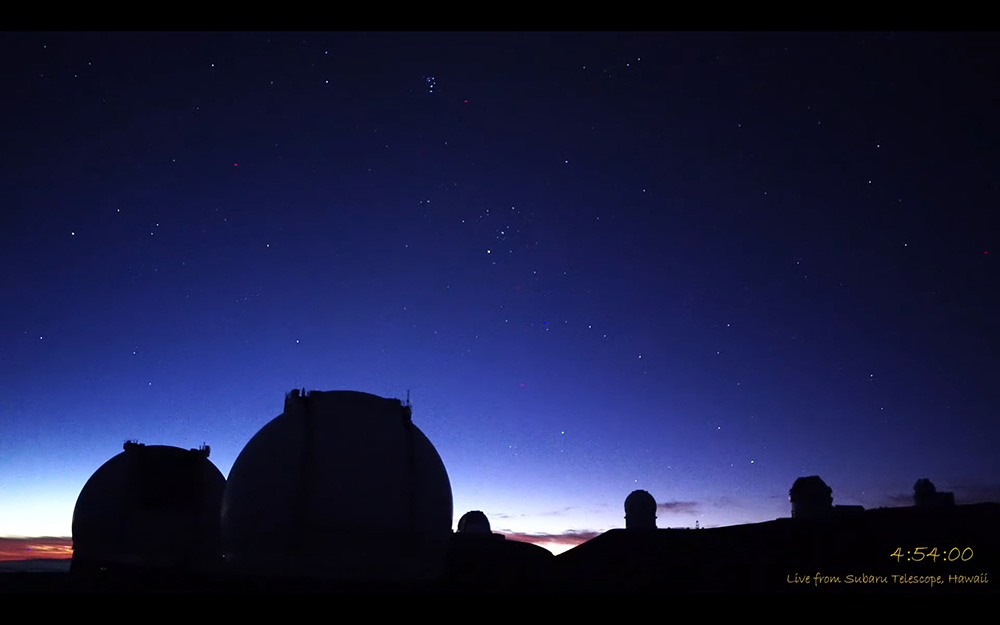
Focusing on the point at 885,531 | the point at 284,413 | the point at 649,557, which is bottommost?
the point at 649,557

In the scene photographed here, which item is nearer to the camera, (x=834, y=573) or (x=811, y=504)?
(x=834, y=573)

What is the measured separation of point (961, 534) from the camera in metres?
21.4

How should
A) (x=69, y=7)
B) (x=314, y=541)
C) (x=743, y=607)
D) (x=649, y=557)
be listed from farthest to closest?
(x=649, y=557)
(x=314, y=541)
(x=743, y=607)
(x=69, y=7)

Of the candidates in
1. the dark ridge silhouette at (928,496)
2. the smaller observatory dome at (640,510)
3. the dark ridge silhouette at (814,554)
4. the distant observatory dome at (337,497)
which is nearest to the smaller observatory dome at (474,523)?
the dark ridge silhouette at (814,554)

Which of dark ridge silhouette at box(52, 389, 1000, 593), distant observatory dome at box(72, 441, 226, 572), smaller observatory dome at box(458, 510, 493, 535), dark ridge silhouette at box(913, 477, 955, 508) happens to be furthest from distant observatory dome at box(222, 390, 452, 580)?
dark ridge silhouette at box(913, 477, 955, 508)

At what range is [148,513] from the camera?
21.6m

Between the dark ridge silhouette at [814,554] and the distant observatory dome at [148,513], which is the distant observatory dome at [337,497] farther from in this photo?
the distant observatory dome at [148,513]

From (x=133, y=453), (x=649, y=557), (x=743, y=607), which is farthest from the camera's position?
(x=649, y=557)

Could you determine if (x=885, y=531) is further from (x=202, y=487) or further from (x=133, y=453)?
(x=133, y=453)

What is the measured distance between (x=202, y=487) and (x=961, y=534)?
2951 centimetres

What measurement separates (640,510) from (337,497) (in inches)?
916

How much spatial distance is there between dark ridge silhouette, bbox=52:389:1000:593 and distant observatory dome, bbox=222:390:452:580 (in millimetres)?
37

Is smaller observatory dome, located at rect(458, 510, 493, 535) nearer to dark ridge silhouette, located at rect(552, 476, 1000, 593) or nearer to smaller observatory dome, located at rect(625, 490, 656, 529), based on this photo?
dark ridge silhouette, located at rect(552, 476, 1000, 593)

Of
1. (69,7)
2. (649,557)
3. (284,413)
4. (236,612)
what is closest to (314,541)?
(284,413)
